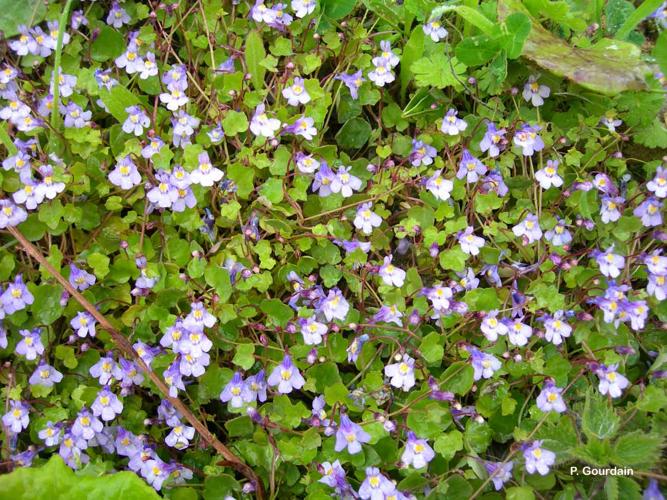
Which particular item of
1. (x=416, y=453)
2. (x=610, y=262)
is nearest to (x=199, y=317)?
(x=416, y=453)

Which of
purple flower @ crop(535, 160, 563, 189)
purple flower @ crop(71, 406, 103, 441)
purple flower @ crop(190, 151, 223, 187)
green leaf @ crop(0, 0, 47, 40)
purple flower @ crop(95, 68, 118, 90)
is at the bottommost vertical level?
purple flower @ crop(71, 406, 103, 441)

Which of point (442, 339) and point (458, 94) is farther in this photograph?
point (458, 94)

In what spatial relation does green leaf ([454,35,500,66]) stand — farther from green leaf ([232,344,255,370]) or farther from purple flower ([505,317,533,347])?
green leaf ([232,344,255,370])

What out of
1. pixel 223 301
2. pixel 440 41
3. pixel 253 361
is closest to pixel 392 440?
pixel 253 361

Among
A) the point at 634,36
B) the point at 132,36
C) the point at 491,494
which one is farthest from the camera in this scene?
the point at 634,36

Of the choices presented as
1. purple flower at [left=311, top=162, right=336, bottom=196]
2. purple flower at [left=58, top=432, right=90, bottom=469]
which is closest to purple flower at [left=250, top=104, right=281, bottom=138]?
purple flower at [left=311, top=162, right=336, bottom=196]

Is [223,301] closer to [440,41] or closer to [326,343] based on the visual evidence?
[326,343]

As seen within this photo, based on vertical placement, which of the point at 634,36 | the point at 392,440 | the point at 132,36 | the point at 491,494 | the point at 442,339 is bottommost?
the point at 491,494
